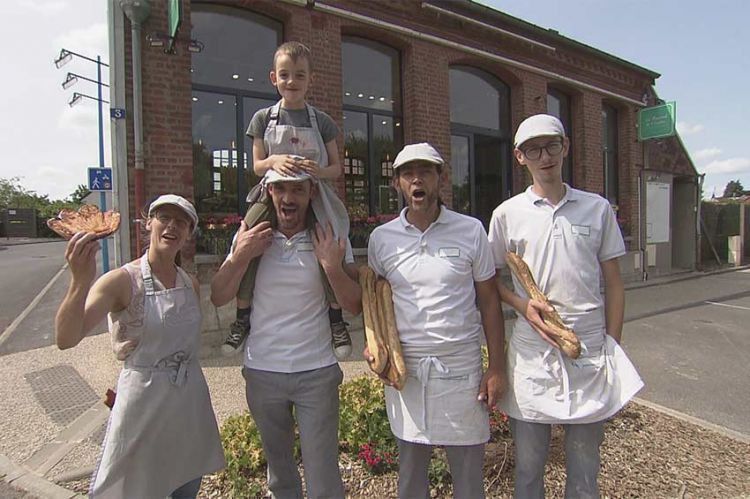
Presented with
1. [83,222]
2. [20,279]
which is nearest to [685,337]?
[83,222]

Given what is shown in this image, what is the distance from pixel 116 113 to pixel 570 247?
19.1 feet

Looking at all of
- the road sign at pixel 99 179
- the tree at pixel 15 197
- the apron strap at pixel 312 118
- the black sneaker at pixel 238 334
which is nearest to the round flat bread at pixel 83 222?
the black sneaker at pixel 238 334

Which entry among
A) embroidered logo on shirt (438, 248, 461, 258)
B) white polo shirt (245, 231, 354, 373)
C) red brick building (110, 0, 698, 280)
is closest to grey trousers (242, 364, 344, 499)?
white polo shirt (245, 231, 354, 373)

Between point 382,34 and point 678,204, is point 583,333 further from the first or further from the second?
point 678,204

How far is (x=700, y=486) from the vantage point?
9.83 ft

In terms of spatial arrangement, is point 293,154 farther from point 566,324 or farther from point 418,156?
point 566,324

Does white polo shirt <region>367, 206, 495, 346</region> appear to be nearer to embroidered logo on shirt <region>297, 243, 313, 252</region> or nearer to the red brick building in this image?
embroidered logo on shirt <region>297, 243, 313, 252</region>

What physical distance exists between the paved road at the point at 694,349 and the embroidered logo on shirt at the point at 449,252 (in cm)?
360

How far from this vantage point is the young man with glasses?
209cm

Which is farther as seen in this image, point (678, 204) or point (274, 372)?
point (678, 204)

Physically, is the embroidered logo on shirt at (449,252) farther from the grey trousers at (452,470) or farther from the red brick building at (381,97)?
the red brick building at (381,97)

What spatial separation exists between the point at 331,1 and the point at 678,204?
13894 mm

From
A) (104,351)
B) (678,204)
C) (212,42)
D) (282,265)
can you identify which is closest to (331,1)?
(212,42)

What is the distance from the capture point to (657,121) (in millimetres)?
12945
